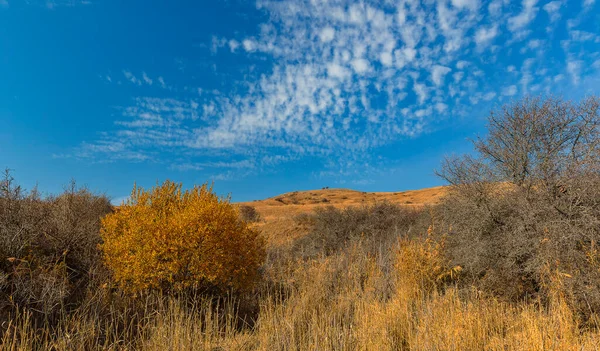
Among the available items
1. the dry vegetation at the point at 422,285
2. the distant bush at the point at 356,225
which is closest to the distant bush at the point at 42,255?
the dry vegetation at the point at 422,285

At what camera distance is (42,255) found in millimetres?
5828

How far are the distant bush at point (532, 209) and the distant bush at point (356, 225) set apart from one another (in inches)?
198

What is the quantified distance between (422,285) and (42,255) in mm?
7033

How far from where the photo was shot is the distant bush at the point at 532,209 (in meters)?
5.19

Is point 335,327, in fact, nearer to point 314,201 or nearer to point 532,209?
point 532,209

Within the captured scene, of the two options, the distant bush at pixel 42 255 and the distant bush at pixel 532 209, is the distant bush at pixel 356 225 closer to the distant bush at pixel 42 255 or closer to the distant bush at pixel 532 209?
the distant bush at pixel 532 209

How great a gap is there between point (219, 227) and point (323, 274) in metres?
2.59

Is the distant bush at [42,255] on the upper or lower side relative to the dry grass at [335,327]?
upper

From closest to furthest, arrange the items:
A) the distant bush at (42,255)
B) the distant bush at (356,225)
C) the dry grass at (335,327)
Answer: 1. the dry grass at (335,327)
2. the distant bush at (42,255)
3. the distant bush at (356,225)

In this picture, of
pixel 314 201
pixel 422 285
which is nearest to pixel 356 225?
pixel 422 285

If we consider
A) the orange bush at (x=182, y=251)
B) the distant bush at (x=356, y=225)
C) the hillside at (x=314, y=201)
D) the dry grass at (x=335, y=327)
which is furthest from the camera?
the hillside at (x=314, y=201)

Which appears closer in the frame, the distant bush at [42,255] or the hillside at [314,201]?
the distant bush at [42,255]

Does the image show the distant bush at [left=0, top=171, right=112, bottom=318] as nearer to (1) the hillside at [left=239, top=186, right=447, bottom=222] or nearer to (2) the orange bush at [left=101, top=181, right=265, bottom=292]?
(2) the orange bush at [left=101, top=181, right=265, bottom=292]

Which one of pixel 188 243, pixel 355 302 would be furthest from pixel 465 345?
pixel 188 243
